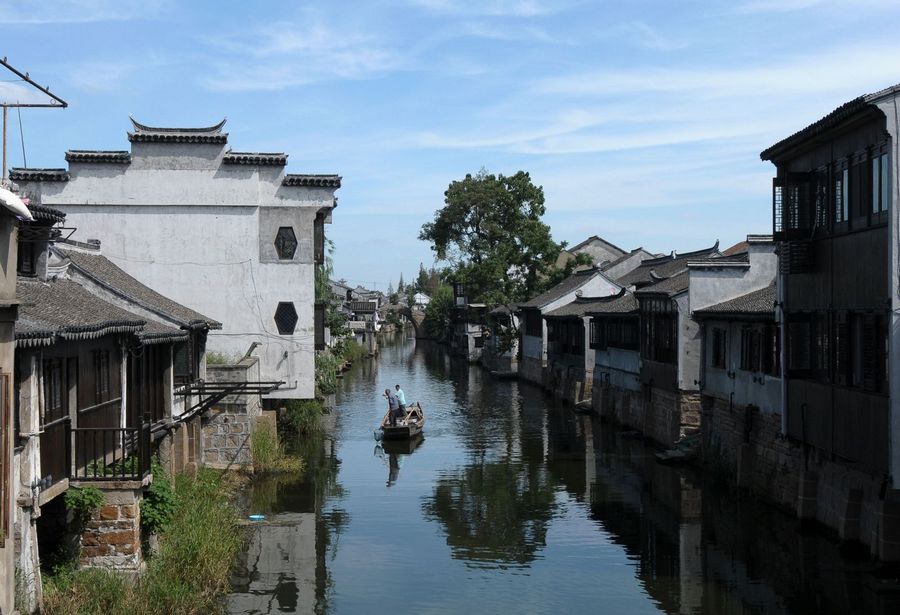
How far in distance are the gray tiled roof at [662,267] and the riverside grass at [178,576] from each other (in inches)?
982

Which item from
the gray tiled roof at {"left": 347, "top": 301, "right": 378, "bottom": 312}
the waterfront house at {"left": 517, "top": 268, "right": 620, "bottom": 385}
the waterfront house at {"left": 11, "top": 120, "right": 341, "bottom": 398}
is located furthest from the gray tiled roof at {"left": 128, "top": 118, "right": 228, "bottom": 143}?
the gray tiled roof at {"left": 347, "top": 301, "right": 378, "bottom": 312}

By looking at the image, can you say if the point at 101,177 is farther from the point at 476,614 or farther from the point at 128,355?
the point at 476,614

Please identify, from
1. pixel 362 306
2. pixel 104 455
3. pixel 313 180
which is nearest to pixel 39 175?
pixel 313 180

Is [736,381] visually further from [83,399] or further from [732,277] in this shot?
[83,399]

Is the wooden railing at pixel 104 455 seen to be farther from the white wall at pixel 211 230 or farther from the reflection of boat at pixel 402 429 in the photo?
the reflection of boat at pixel 402 429

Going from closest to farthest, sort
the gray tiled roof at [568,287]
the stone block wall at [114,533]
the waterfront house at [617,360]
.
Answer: the stone block wall at [114,533]
the waterfront house at [617,360]
the gray tiled roof at [568,287]

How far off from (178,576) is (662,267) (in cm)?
3981

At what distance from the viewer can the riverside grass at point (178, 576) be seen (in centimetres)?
1527

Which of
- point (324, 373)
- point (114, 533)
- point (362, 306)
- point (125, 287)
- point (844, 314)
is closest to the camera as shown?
point (114, 533)

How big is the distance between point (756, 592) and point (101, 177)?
25619mm

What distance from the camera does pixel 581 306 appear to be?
190 ft

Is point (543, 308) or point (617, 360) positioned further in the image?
point (543, 308)

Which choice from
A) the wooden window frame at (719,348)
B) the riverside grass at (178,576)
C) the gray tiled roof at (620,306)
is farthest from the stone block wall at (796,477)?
the riverside grass at (178,576)

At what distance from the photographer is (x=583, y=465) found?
34.6 metres
